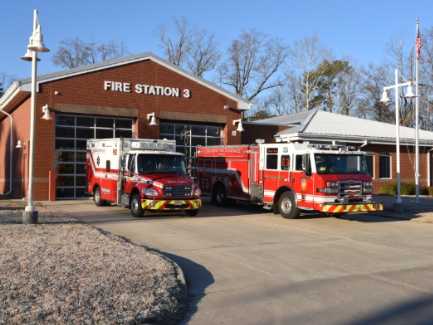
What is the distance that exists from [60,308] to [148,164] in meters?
11.7

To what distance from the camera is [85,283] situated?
23.9ft

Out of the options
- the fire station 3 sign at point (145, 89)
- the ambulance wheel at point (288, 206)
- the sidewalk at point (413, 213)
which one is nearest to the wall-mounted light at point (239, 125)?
the fire station 3 sign at point (145, 89)

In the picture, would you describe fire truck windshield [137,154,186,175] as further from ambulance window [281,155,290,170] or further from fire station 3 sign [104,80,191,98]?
fire station 3 sign [104,80,191,98]

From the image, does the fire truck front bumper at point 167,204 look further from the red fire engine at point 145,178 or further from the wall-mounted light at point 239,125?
the wall-mounted light at point 239,125

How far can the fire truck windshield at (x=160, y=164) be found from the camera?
57.5 feet

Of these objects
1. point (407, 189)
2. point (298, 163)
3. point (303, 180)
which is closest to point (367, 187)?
point (303, 180)

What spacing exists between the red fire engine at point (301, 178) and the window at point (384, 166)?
14.9 metres

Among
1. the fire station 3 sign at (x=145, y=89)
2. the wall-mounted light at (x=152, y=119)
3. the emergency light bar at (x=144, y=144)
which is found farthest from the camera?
the wall-mounted light at (x=152, y=119)

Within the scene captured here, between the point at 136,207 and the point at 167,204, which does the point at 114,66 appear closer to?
the point at 136,207

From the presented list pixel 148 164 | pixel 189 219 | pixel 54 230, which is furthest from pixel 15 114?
pixel 54 230

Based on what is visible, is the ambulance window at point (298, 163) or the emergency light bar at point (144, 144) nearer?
the ambulance window at point (298, 163)

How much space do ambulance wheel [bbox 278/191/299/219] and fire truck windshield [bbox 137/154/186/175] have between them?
348 cm

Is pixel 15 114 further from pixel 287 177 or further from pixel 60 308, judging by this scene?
pixel 60 308

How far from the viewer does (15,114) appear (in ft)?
92.0
